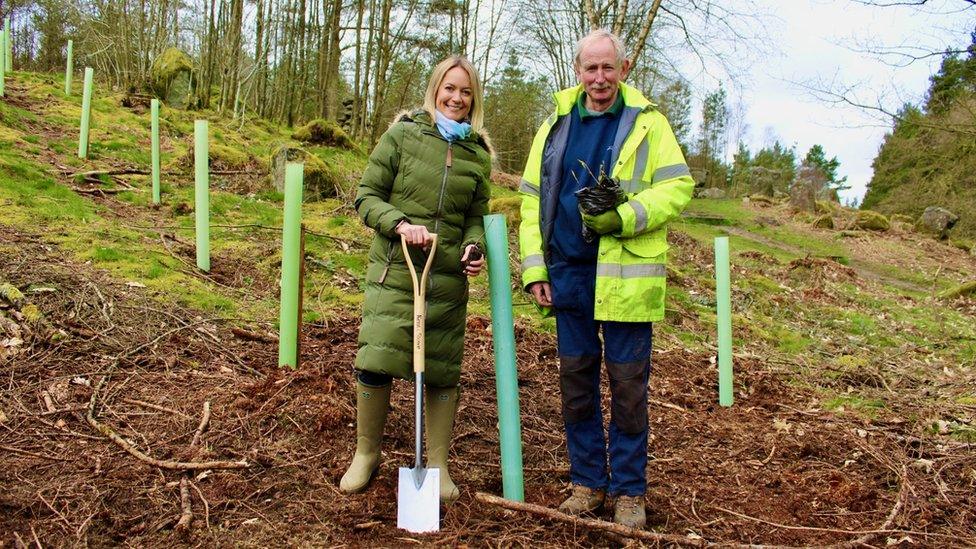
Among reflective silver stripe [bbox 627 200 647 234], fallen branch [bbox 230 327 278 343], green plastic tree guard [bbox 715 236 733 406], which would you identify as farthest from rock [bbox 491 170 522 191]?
reflective silver stripe [bbox 627 200 647 234]

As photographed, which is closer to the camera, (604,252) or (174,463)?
(604,252)

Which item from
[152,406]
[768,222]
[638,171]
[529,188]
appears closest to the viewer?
[638,171]

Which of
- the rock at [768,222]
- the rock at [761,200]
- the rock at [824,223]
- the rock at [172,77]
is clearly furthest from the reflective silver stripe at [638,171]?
the rock at [761,200]

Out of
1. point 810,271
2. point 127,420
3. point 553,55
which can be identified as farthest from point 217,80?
point 127,420

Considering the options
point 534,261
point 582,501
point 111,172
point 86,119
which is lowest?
point 582,501

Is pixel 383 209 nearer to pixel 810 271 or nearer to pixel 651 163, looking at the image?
pixel 651 163

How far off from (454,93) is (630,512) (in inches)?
71.8

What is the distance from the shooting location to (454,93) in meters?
2.70

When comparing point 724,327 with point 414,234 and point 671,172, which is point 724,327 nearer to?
point 671,172

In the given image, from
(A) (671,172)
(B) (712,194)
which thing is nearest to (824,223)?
(B) (712,194)

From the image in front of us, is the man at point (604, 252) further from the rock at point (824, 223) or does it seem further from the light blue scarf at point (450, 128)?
the rock at point (824, 223)

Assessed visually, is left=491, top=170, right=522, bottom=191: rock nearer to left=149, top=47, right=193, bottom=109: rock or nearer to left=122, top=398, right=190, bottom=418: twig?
left=149, top=47, right=193, bottom=109: rock

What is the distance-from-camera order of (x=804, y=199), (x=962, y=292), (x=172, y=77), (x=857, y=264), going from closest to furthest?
(x=962, y=292) < (x=172, y=77) < (x=857, y=264) < (x=804, y=199)

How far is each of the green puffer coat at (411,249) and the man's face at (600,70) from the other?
0.54 m
